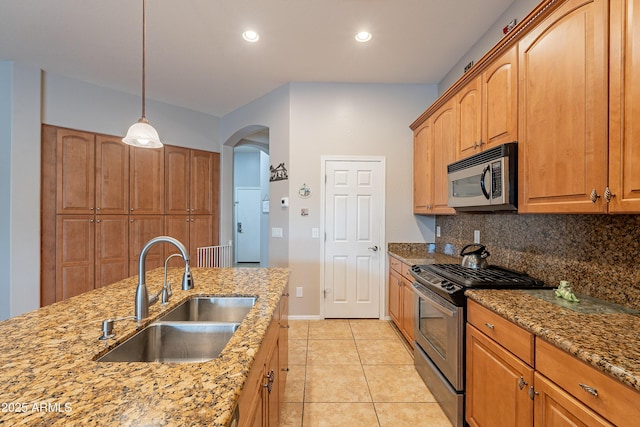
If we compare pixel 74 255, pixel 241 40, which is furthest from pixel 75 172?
pixel 241 40

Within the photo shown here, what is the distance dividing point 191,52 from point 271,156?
1.40 meters

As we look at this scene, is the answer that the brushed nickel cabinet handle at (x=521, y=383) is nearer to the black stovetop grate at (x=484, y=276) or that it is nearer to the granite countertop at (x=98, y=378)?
the black stovetop grate at (x=484, y=276)

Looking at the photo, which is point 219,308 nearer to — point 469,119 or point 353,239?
point 353,239

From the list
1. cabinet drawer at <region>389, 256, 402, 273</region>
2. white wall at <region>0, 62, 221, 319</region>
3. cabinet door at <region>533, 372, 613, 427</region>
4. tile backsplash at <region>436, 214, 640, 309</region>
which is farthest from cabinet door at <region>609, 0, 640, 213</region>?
white wall at <region>0, 62, 221, 319</region>

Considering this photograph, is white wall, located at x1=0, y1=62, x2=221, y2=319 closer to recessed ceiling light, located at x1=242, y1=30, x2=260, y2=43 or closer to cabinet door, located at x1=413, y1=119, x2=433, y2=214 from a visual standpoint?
recessed ceiling light, located at x1=242, y1=30, x2=260, y2=43

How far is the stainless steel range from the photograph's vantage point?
1.72 metres

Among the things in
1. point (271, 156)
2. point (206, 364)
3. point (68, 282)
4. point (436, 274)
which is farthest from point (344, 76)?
point (68, 282)

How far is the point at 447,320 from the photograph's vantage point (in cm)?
183

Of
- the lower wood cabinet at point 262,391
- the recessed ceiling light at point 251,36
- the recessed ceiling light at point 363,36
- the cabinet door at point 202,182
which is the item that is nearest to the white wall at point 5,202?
the cabinet door at point 202,182

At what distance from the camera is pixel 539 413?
116 centimetres

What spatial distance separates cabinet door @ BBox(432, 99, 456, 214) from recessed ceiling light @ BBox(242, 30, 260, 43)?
1.84 metres

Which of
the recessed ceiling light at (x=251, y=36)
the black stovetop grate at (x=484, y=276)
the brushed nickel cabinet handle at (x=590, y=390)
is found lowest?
the brushed nickel cabinet handle at (x=590, y=390)

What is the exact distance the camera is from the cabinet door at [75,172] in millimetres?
3232

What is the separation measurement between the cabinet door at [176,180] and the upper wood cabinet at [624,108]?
4.43 metres
